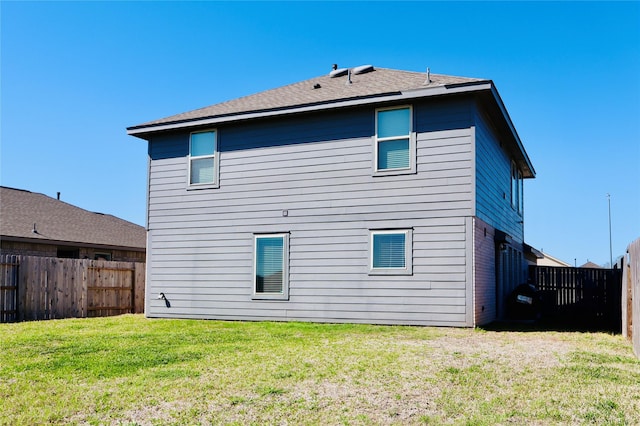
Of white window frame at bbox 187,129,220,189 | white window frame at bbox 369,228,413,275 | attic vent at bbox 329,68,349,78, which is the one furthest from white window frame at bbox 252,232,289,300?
attic vent at bbox 329,68,349,78

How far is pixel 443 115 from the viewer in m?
12.4

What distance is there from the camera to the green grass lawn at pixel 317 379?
197 inches

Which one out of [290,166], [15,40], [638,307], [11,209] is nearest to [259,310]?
[290,166]

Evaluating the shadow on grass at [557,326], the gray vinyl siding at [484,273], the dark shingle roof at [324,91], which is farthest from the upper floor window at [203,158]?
the shadow on grass at [557,326]

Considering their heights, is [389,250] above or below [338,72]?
below

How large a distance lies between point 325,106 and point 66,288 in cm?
880

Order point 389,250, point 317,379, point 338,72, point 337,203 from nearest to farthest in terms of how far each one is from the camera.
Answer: point 317,379 → point 389,250 → point 337,203 → point 338,72

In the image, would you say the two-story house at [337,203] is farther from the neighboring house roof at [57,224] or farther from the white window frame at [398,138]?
the neighboring house roof at [57,224]

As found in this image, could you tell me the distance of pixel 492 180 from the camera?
47.1 feet

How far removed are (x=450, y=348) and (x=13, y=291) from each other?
37.3 ft

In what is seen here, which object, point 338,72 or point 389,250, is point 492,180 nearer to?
point 389,250

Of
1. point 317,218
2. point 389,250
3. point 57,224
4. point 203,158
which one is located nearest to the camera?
point 389,250

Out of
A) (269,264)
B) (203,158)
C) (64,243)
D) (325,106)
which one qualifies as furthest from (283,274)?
(64,243)

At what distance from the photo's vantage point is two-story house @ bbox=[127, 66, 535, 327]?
12.2 metres
